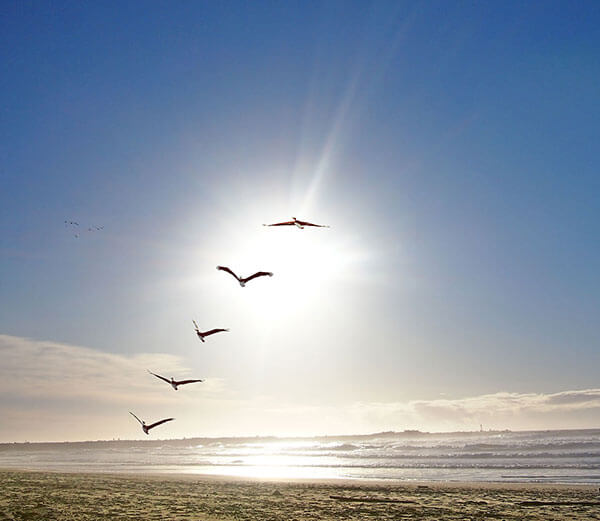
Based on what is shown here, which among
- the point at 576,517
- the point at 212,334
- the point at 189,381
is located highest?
the point at 212,334

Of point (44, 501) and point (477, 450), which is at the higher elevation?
point (477, 450)

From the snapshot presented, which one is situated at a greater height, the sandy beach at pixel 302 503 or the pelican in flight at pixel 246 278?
the pelican in flight at pixel 246 278

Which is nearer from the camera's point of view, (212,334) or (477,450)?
(212,334)

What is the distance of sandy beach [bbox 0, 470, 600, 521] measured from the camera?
16297mm

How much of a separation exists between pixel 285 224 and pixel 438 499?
620 inches

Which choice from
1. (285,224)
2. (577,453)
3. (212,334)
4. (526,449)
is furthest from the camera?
(526,449)

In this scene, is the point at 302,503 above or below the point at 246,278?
below

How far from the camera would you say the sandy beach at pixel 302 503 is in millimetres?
16297

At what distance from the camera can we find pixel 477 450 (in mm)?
67250

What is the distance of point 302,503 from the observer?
20.1 m

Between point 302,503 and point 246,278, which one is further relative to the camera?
point 302,503

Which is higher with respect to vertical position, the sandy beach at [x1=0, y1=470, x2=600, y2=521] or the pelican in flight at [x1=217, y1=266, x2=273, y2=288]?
the pelican in flight at [x1=217, y1=266, x2=273, y2=288]

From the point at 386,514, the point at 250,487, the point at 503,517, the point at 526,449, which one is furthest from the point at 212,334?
the point at 526,449

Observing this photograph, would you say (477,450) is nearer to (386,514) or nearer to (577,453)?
(577,453)
